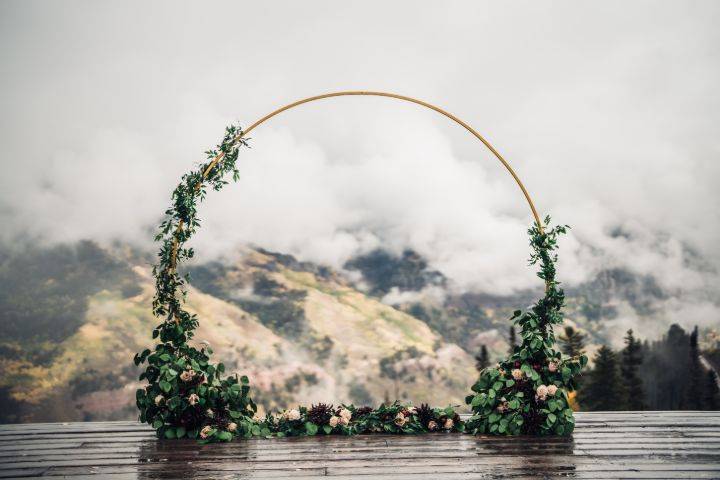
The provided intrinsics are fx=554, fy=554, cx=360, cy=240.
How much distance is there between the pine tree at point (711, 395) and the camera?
38.8m

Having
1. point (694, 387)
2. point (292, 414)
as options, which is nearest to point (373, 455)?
point (292, 414)

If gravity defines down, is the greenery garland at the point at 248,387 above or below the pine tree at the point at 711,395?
above

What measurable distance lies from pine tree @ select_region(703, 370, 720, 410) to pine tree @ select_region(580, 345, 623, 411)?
5.96 meters

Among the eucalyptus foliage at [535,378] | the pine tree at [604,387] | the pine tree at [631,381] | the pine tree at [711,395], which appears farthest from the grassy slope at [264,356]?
the eucalyptus foliage at [535,378]

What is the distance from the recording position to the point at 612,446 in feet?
19.6

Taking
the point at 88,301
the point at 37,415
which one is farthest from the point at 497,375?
the point at 88,301

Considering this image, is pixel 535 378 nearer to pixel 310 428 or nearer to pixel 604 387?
pixel 310 428

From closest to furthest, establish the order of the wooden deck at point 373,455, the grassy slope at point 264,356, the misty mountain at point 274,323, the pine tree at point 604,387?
the wooden deck at point 373,455, the pine tree at point 604,387, the grassy slope at point 264,356, the misty mountain at point 274,323

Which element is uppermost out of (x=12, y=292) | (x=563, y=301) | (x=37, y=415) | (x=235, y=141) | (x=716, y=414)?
(x=12, y=292)

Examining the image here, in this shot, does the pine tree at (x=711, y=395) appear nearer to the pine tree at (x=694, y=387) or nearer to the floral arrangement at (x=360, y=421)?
the pine tree at (x=694, y=387)

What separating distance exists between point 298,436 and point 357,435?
709 millimetres

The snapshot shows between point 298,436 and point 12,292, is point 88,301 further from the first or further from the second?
point 298,436

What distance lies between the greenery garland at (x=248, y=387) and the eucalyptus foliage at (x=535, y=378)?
0.01 metres

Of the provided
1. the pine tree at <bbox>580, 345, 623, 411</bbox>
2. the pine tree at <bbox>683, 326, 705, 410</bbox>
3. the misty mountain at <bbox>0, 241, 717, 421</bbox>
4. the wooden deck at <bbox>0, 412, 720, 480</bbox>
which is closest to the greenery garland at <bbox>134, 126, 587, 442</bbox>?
the wooden deck at <bbox>0, 412, 720, 480</bbox>
